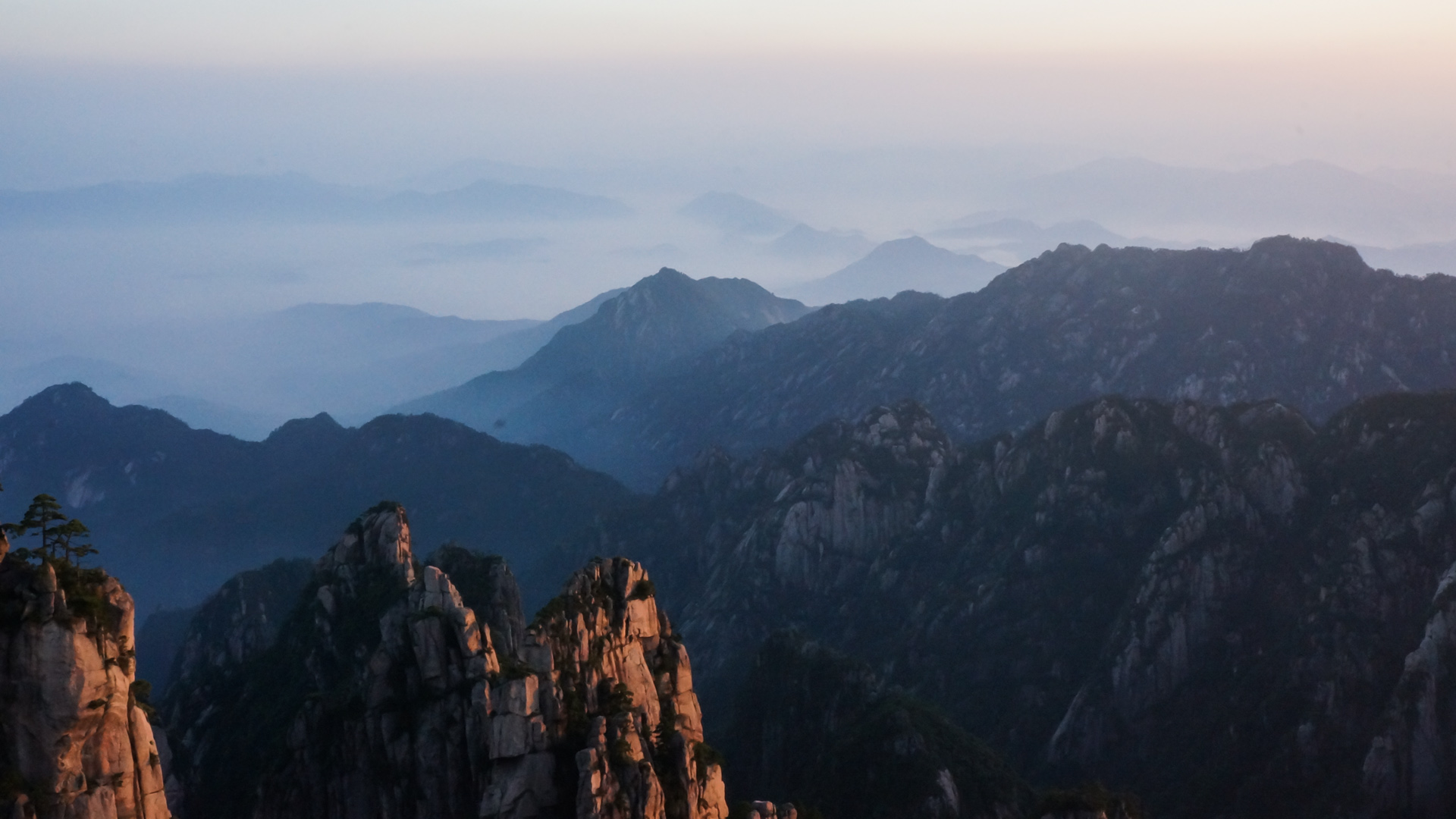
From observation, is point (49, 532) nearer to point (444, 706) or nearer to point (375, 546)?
point (444, 706)

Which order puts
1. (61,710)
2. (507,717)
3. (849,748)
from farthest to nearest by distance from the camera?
(849,748) → (507,717) → (61,710)

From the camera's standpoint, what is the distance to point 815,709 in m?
97.4

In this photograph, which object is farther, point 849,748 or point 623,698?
point 849,748

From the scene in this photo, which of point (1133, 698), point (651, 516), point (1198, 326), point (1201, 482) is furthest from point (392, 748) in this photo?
point (1198, 326)

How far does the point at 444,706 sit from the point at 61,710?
95.5 feet

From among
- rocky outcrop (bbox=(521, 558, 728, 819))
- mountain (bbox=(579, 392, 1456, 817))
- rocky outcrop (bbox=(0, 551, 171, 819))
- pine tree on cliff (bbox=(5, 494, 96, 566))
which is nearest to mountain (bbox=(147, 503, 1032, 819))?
rocky outcrop (bbox=(521, 558, 728, 819))

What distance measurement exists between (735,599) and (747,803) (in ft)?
255

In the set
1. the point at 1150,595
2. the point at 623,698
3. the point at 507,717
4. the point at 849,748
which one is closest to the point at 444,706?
the point at 507,717

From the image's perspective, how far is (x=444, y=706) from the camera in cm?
6769

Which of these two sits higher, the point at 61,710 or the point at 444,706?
the point at 61,710

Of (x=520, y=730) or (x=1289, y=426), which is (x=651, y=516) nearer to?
(x=1289, y=426)

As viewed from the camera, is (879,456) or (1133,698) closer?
(1133,698)

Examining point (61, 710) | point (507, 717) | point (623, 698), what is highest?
point (61, 710)

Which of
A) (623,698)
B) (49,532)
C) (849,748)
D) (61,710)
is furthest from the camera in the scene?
(849,748)
